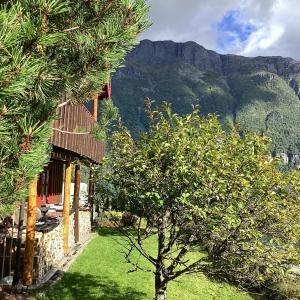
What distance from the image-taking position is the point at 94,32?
18.4ft

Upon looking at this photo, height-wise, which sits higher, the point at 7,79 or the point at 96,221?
the point at 7,79

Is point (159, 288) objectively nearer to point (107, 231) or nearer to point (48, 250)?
point (48, 250)

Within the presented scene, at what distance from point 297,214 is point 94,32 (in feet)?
19.3

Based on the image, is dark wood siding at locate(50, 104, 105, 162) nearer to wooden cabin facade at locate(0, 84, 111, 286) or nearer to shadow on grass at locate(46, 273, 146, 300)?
wooden cabin facade at locate(0, 84, 111, 286)

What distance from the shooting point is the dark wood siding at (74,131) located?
1226 cm

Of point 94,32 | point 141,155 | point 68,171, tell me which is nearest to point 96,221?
point 68,171

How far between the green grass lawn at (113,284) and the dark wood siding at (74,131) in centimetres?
338

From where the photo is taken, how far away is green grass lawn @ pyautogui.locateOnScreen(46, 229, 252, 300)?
12758 mm

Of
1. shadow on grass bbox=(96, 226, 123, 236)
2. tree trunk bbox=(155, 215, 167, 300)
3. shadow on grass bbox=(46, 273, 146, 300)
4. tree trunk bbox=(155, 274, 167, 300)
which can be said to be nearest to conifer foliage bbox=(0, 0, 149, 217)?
tree trunk bbox=(155, 215, 167, 300)

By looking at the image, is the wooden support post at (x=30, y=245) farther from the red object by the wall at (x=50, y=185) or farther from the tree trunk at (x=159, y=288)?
the red object by the wall at (x=50, y=185)

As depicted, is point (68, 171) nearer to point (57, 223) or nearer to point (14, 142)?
point (57, 223)

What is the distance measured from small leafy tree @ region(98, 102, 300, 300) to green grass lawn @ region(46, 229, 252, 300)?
252cm

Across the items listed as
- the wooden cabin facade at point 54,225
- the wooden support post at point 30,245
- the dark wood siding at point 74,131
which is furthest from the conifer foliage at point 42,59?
the wooden support post at point 30,245

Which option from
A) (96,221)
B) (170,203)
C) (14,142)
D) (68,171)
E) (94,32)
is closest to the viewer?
(14,142)
